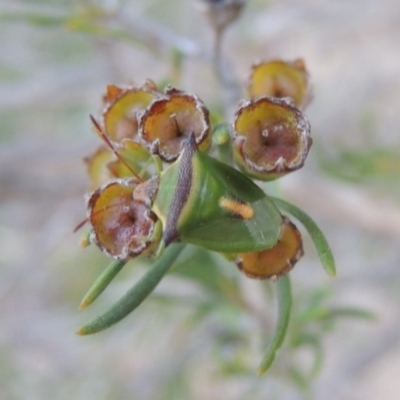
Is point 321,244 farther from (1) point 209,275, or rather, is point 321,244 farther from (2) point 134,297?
Result: (1) point 209,275

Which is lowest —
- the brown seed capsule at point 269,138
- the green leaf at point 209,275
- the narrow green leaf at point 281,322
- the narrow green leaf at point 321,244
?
the green leaf at point 209,275

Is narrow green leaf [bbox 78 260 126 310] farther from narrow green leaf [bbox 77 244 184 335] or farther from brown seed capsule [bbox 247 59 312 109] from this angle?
brown seed capsule [bbox 247 59 312 109]

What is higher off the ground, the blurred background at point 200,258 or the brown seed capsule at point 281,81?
the brown seed capsule at point 281,81

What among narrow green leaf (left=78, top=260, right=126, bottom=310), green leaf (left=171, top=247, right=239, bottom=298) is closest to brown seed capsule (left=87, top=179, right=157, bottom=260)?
narrow green leaf (left=78, top=260, right=126, bottom=310)

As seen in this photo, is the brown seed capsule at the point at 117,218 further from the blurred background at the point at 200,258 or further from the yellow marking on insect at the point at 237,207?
the blurred background at the point at 200,258

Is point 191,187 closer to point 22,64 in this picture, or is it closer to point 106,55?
point 106,55

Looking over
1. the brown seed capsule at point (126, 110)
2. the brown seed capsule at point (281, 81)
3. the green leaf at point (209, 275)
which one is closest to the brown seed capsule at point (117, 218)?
the brown seed capsule at point (126, 110)

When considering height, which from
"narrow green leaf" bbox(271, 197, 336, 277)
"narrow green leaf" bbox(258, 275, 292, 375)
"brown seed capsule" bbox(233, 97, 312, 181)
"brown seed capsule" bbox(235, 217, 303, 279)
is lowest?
"narrow green leaf" bbox(258, 275, 292, 375)
